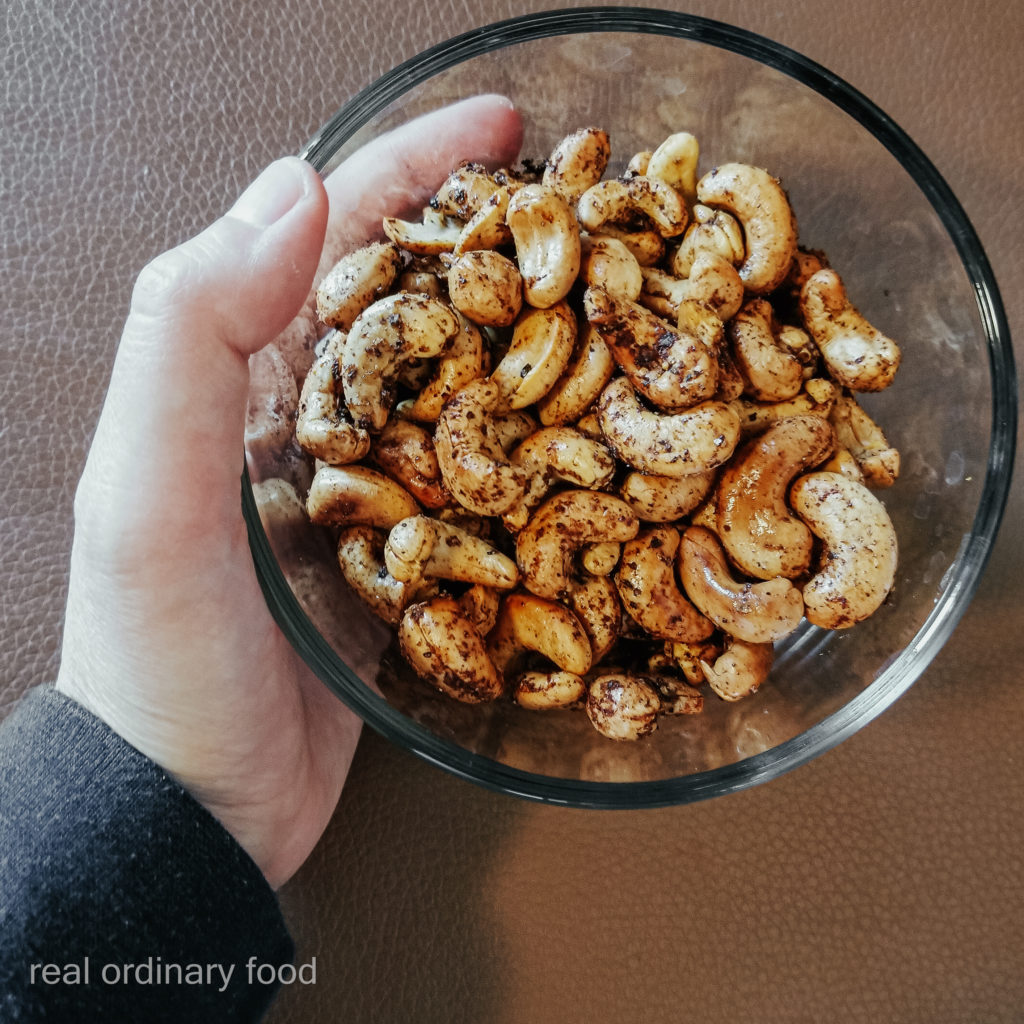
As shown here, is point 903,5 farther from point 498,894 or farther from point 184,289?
point 498,894

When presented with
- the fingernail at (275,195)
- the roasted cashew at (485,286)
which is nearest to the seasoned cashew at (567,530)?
the roasted cashew at (485,286)

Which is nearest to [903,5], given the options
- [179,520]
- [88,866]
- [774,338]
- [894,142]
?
[894,142]

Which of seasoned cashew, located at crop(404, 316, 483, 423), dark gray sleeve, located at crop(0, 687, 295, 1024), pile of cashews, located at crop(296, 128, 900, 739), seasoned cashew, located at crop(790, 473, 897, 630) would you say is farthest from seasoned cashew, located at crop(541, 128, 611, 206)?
dark gray sleeve, located at crop(0, 687, 295, 1024)

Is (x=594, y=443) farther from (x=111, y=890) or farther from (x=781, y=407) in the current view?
(x=111, y=890)

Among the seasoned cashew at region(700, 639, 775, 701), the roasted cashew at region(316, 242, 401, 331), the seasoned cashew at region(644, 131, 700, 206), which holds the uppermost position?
the seasoned cashew at region(644, 131, 700, 206)

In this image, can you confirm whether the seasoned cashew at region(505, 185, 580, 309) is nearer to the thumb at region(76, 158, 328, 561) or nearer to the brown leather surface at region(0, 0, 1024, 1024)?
the thumb at region(76, 158, 328, 561)

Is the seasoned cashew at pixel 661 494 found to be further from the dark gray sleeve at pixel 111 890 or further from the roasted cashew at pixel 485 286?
the dark gray sleeve at pixel 111 890

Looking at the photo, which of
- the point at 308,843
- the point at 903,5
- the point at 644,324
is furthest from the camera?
the point at 903,5
